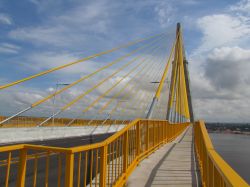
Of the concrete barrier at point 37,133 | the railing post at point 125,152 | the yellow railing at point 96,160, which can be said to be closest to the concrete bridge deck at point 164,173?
the yellow railing at point 96,160

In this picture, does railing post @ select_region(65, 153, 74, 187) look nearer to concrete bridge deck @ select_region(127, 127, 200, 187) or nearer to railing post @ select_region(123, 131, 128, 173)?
concrete bridge deck @ select_region(127, 127, 200, 187)

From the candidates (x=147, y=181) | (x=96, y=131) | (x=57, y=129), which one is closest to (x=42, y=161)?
(x=147, y=181)

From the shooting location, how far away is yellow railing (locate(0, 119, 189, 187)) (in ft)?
14.3

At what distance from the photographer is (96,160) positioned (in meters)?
5.88

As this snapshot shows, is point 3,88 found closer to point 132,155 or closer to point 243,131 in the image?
point 132,155

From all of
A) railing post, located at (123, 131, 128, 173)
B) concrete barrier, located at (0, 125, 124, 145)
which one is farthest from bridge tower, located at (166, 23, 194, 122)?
railing post, located at (123, 131, 128, 173)

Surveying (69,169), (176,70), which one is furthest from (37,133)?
(69,169)

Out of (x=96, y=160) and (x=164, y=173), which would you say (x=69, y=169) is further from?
(x=164, y=173)

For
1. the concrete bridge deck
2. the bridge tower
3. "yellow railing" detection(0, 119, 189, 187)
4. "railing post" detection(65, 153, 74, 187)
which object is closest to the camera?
"railing post" detection(65, 153, 74, 187)

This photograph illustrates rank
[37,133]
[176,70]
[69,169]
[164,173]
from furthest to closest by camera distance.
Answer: [176,70] < [37,133] < [164,173] < [69,169]

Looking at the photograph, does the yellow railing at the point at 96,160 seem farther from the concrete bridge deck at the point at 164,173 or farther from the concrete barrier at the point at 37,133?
the concrete barrier at the point at 37,133

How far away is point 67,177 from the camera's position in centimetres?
389

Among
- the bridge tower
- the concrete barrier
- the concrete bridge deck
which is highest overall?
the bridge tower

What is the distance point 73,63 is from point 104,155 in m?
12.1
